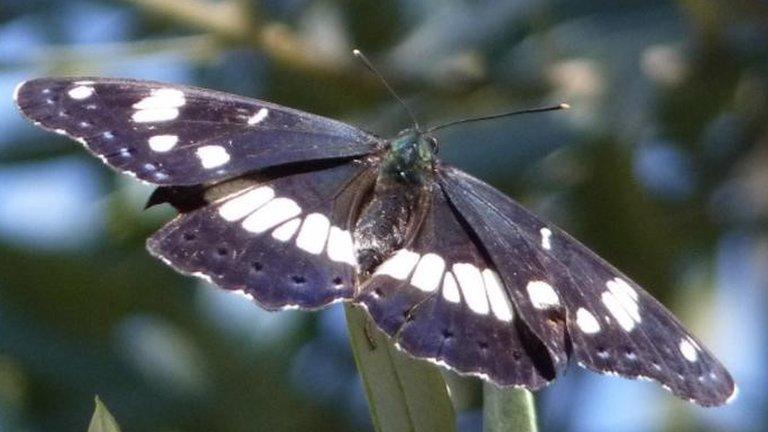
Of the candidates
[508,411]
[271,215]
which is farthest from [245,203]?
[508,411]

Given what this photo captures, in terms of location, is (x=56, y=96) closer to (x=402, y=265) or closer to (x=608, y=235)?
(x=402, y=265)

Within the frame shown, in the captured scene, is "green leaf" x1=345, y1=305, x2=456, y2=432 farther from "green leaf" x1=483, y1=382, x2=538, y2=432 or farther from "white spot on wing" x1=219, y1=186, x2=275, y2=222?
"white spot on wing" x1=219, y1=186, x2=275, y2=222

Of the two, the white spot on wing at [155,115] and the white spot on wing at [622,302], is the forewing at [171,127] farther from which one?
the white spot on wing at [622,302]

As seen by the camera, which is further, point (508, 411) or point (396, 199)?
point (396, 199)

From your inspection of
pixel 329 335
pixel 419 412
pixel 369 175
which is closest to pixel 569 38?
pixel 329 335

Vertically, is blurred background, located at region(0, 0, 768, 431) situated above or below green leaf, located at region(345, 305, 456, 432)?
below

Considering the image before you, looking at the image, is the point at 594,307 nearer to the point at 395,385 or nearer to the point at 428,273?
the point at 428,273

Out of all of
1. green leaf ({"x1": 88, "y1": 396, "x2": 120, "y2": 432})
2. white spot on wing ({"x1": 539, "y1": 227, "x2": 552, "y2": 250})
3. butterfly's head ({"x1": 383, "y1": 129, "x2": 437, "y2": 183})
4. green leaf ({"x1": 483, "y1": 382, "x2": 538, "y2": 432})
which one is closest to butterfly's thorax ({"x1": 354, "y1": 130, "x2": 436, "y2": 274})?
butterfly's head ({"x1": 383, "y1": 129, "x2": 437, "y2": 183})
